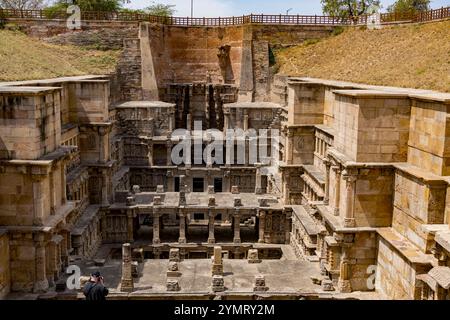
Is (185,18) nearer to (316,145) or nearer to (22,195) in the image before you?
(316,145)

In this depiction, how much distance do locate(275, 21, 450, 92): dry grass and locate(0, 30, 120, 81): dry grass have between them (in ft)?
49.6

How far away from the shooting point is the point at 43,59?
3875cm

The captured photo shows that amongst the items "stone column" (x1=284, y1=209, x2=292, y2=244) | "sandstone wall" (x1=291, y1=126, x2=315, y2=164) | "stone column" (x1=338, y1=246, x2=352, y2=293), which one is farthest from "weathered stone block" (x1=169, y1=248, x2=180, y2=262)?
"sandstone wall" (x1=291, y1=126, x2=315, y2=164)

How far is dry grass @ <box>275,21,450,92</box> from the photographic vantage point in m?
31.0

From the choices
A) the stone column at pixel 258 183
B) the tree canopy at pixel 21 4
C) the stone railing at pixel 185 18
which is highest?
the tree canopy at pixel 21 4

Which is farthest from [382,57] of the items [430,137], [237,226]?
[430,137]

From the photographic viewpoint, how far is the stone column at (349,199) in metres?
17.8

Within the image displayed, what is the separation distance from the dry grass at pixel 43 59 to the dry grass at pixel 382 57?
15109 mm

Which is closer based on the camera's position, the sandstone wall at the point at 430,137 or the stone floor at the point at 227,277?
the sandstone wall at the point at 430,137

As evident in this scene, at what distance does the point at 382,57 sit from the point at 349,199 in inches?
936

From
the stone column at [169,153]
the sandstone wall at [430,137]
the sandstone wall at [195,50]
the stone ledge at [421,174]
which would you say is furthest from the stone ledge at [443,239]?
the sandstone wall at [195,50]

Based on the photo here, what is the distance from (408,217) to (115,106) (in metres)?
25.5

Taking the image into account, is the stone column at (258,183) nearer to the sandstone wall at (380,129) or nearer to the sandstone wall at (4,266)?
the sandstone wall at (380,129)
